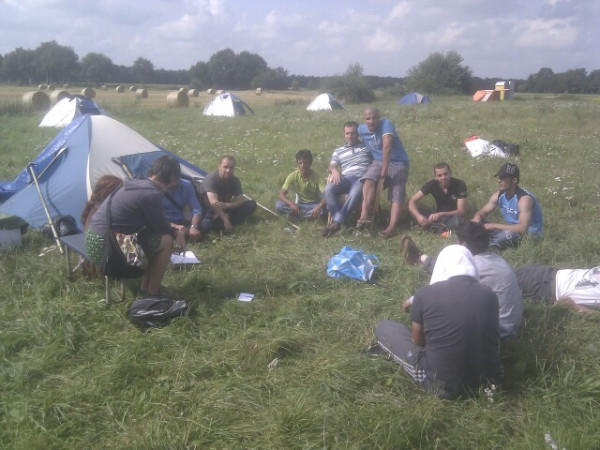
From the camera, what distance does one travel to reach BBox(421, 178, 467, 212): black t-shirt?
5.87 meters

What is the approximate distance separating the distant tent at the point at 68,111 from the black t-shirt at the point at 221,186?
37.3 feet

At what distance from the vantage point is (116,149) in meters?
6.18

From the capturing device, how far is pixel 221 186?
614 centimetres

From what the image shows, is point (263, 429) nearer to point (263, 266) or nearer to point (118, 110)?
point (263, 266)

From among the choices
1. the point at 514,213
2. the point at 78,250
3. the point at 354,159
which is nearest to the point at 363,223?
the point at 354,159

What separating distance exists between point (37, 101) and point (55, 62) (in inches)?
2177

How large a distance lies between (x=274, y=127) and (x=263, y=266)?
10.4 m

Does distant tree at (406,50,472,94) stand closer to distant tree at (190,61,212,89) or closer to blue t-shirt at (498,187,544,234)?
distant tree at (190,61,212,89)

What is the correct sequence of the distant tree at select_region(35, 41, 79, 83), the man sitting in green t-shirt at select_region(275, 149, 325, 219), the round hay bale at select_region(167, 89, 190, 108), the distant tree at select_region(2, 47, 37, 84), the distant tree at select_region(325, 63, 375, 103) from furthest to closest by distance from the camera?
the distant tree at select_region(2, 47, 37, 84)
the distant tree at select_region(35, 41, 79, 83)
the distant tree at select_region(325, 63, 375, 103)
the round hay bale at select_region(167, 89, 190, 108)
the man sitting in green t-shirt at select_region(275, 149, 325, 219)

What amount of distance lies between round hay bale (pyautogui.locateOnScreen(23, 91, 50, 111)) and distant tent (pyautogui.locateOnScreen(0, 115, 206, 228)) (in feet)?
54.9

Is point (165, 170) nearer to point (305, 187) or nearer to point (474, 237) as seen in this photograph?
point (474, 237)

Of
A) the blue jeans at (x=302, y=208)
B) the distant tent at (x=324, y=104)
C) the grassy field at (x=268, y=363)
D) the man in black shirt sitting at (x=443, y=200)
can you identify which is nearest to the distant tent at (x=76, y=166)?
the grassy field at (x=268, y=363)

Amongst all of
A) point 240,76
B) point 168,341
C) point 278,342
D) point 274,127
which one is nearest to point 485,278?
point 278,342

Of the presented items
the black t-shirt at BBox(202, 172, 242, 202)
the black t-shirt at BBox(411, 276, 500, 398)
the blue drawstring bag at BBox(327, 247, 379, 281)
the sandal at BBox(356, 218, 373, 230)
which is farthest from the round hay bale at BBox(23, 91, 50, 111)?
the black t-shirt at BBox(411, 276, 500, 398)
